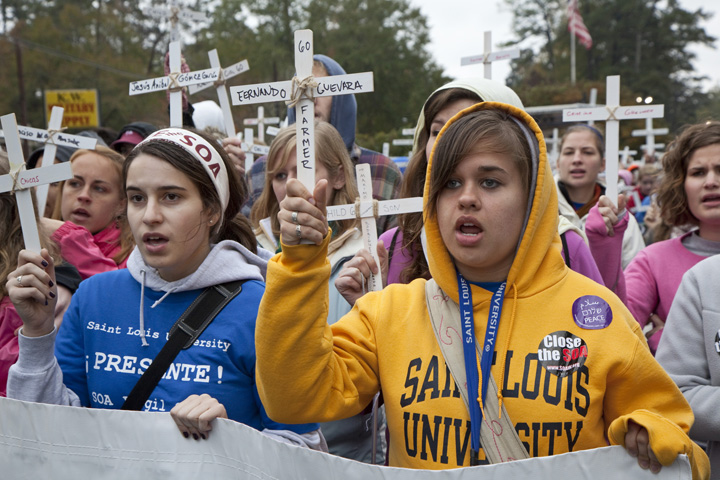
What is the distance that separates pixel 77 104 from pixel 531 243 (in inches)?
1227

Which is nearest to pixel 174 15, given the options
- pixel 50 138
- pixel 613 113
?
pixel 50 138

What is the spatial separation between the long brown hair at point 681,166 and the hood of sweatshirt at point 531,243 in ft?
6.43

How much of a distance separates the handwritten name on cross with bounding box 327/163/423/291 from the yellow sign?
28.5 meters

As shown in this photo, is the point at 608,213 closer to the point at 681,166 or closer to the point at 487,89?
the point at 681,166

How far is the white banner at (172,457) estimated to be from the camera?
1911 mm

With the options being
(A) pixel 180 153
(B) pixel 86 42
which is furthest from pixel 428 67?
(A) pixel 180 153

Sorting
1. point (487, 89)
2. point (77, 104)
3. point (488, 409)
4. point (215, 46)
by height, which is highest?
point (215, 46)

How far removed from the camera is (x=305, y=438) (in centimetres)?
242

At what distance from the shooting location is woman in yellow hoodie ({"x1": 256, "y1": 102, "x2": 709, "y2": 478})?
6.22ft

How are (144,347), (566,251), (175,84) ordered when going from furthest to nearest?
(175,84), (566,251), (144,347)

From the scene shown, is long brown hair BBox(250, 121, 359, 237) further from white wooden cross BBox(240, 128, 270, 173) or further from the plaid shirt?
white wooden cross BBox(240, 128, 270, 173)

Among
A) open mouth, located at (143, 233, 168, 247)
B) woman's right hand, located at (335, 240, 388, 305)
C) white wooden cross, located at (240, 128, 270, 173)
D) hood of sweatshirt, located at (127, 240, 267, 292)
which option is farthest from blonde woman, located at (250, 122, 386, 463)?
white wooden cross, located at (240, 128, 270, 173)

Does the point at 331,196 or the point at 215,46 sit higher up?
the point at 215,46

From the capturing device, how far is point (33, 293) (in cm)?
239
